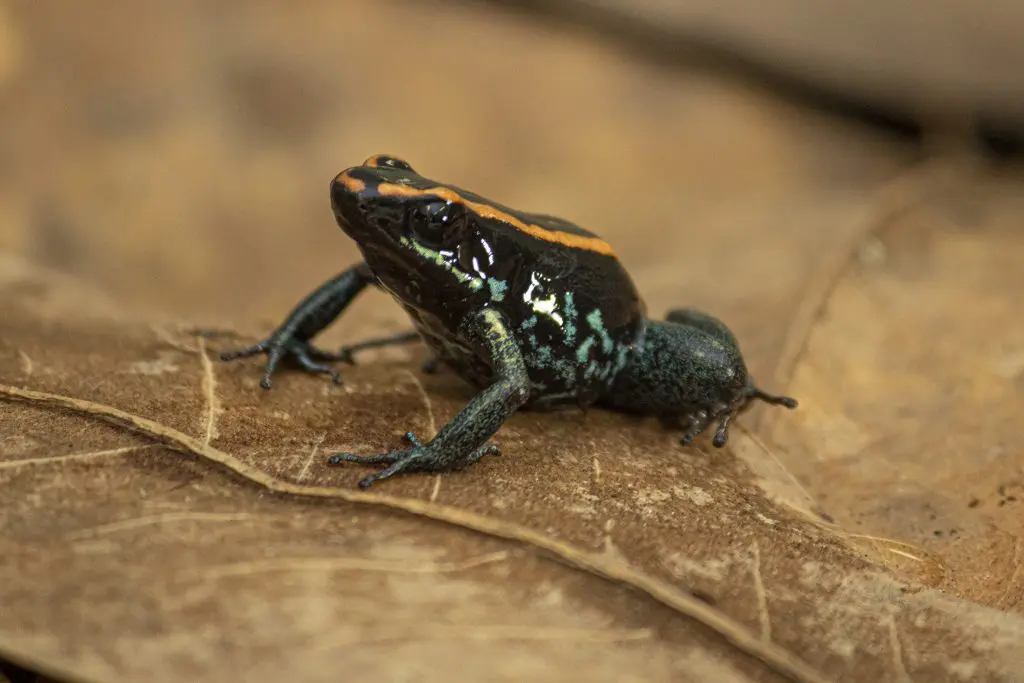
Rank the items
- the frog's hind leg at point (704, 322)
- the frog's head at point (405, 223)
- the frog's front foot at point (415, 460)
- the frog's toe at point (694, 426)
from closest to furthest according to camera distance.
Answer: the frog's front foot at point (415, 460), the frog's head at point (405, 223), the frog's toe at point (694, 426), the frog's hind leg at point (704, 322)

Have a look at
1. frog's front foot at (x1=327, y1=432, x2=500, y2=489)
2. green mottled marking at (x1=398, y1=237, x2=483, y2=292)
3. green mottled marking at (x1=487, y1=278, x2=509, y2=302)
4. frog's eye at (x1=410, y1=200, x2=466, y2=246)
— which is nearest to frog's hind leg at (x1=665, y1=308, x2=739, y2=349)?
green mottled marking at (x1=487, y1=278, x2=509, y2=302)

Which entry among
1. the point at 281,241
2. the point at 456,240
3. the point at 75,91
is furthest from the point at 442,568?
the point at 75,91

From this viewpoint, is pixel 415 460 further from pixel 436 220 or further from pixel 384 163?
pixel 384 163

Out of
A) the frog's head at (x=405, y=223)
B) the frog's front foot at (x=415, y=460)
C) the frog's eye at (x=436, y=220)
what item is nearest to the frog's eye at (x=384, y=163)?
the frog's head at (x=405, y=223)

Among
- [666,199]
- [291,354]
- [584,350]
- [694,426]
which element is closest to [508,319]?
[584,350]

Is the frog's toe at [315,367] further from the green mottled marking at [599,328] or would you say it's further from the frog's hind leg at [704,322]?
the frog's hind leg at [704,322]

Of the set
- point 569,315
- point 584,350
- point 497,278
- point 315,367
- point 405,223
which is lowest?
point 315,367

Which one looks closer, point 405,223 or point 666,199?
point 405,223
